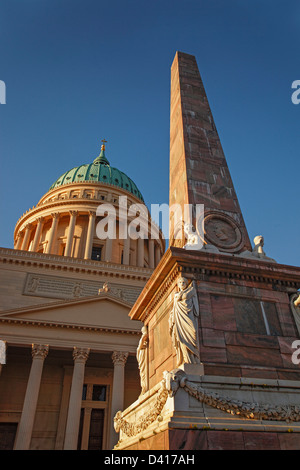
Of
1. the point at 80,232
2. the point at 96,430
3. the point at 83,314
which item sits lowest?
the point at 96,430

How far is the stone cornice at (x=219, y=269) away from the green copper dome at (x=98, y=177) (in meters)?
46.6

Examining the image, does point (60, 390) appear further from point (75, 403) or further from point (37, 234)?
point (37, 234)

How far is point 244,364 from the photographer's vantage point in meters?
6.75

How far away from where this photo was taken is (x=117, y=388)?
2206 cm

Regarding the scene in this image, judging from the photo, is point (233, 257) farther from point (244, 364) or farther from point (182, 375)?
point (182, 375)

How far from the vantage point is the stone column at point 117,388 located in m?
20.3

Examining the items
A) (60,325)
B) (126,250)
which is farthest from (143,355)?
(126,250)

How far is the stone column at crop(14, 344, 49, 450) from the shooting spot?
20000 mm

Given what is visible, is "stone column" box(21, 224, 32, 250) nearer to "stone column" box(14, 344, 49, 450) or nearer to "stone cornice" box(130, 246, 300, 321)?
"stone column" box(14, 344, 49, 450)

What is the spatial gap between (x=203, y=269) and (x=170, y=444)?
11.4 feet

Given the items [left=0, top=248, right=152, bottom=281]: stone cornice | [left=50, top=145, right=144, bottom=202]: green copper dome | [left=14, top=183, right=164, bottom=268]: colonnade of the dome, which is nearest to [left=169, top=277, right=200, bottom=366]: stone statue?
[left=0, top=248, right=152, bottom=281]: stone cornice

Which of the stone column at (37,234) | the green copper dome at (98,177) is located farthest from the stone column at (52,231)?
the green copper dome at (98,177)

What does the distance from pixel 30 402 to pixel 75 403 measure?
260 cm
